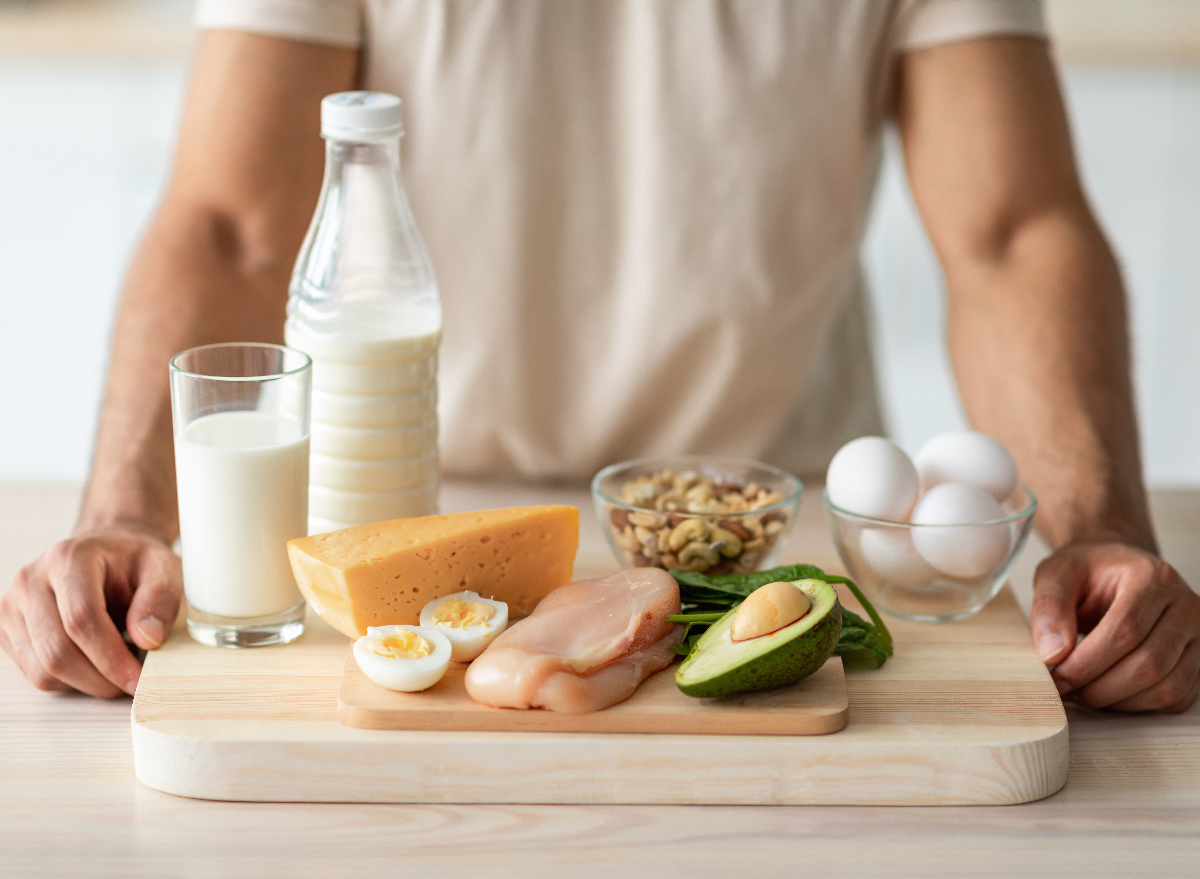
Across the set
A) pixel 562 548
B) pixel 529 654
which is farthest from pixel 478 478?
pixel 529 654

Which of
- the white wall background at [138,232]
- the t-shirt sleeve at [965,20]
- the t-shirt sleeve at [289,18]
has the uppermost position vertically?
the t-shirt sleeve at [965,20]

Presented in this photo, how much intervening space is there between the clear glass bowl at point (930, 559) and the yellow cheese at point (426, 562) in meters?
0.27

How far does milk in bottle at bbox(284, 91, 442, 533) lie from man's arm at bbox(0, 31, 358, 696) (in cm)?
19

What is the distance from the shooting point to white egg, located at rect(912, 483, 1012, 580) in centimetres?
114

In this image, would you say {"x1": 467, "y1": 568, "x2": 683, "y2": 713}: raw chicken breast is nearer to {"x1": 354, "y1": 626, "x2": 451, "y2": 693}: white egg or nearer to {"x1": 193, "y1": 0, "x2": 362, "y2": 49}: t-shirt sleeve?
{"x1": 354, "y1": 626, "x2": 451, "y2": 693}: white egg

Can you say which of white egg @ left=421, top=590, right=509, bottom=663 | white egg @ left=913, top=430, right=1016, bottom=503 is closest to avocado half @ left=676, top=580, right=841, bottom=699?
white egg @ left=421, top=590, right=509, bottom=663

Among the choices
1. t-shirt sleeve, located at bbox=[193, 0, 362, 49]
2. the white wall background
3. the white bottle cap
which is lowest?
the white wall background

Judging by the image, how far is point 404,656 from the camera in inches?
39.8

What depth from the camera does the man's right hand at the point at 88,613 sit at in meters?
1.09

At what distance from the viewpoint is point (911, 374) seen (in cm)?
404

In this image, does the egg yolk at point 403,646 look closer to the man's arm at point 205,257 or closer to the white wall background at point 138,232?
the man's arm at point 205,257

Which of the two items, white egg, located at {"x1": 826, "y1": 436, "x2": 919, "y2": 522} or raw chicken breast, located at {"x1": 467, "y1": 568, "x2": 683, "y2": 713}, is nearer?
raw chicken breast, located at {"x1": 467, "y1": 568, "x2": 683, "y2": 713}

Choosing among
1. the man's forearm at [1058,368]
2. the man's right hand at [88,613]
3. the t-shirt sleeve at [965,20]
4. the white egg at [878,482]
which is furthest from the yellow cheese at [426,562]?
the t-shirt sleeve at [965,20]

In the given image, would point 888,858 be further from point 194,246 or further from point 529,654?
point 194,246
